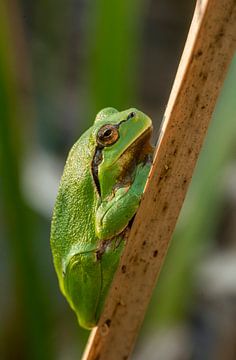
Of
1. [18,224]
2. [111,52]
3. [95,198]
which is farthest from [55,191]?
[95,198]

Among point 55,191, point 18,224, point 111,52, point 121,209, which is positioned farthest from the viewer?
point 55,191

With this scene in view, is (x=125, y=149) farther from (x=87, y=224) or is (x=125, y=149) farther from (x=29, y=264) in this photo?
(x=29, y=264)

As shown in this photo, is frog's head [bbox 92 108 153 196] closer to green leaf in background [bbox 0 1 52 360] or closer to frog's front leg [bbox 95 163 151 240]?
frog's front leg [bbox 95 163 151 240]

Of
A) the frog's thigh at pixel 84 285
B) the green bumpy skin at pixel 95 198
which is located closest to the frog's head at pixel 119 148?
the green bumpy skin at pixel 95 198

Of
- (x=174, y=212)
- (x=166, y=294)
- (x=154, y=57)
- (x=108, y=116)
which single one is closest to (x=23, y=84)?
(x=154, y=57)

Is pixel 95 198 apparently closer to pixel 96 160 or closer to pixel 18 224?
pixel 96 160
